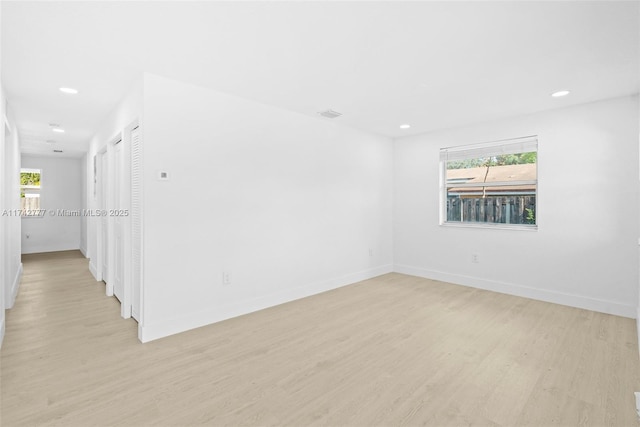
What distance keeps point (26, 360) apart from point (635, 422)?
4137 millimetres

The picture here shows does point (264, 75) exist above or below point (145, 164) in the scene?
above

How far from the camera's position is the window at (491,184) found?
13.9 feet

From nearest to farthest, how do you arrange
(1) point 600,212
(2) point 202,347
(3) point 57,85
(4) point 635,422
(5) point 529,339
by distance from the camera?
(4) point 635,422
(2) point 202,347
(5) point 529,339
(3) point 57,85
(1) point 600,212

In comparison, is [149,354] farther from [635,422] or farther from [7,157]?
[635,422]

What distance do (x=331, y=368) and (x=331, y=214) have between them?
8.15 ft

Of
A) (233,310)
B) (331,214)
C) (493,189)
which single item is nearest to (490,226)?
(493,189)

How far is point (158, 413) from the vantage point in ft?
6.14

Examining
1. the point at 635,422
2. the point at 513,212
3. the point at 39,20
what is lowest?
the point at 635,422

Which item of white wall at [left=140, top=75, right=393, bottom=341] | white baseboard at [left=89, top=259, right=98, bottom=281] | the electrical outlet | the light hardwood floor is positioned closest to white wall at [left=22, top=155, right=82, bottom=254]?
white baseboard at [left=89, top=259, right=98, bottom=281]

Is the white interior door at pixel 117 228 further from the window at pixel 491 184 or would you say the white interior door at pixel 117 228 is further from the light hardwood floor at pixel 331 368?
the window at pixel 491 184

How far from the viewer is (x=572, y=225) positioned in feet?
12.5

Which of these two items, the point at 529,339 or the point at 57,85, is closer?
the point at 529,339

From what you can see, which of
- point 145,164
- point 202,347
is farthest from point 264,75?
point 202,347

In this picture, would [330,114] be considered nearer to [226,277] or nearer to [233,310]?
[226,277]
